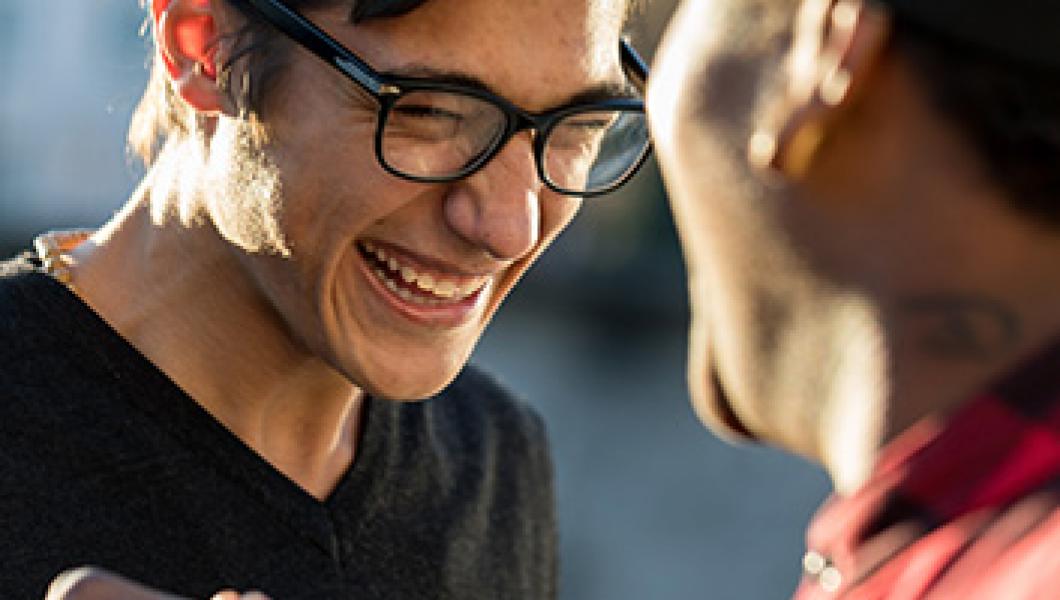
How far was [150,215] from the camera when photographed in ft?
8.72

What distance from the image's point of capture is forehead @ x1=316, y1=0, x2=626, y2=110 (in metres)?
2.46

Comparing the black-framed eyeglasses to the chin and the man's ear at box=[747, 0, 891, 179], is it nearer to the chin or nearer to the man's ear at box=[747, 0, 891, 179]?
the chin

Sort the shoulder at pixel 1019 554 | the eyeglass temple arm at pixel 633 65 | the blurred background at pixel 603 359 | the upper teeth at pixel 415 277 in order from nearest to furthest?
1. the shoulder at pixel 1019 554
2. the upper teeth at pixel 415 277
3. the eyeglass temple arm at pixel 633 65
4. the blurred background at pixel 603 359

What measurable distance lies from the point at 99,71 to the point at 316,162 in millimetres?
13110

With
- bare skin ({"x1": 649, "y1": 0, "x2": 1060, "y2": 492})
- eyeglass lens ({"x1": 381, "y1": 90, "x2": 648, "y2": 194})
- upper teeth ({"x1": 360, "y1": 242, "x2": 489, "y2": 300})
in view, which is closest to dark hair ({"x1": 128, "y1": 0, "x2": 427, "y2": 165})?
eyeglass lens ({"x1": 381, "y1": 90, "x2": 648, "y2": 194})

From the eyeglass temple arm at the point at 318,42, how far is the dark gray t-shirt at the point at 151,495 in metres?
0.48

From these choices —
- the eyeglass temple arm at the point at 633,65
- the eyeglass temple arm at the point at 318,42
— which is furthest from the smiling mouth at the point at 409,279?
the eyeglass temple arm at the point at 633,65

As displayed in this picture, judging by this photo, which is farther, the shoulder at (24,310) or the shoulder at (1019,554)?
the shoulder at (24,310)

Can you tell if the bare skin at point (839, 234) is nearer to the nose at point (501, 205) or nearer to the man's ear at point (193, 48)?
the nose at point (501, 205)

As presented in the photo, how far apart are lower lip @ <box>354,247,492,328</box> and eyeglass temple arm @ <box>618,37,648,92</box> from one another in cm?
37

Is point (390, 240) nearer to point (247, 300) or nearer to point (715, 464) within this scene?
point (247, 300)

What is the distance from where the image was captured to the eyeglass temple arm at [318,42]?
8.02ft

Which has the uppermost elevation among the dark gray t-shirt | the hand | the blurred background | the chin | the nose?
the chin

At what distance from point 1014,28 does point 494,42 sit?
115 centimetres
